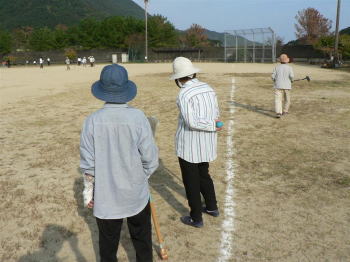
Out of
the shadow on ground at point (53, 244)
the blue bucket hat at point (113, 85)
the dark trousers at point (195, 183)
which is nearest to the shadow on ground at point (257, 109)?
the dark trousers at point (195, 183)

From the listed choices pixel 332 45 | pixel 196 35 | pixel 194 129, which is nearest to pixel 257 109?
pixel 194 129

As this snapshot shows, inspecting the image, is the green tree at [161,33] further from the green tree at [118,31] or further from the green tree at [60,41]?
the green tree at [60,41]

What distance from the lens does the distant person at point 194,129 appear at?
3.31 m

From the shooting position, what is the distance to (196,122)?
10.9 ft

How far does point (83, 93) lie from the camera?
15141 millimetres

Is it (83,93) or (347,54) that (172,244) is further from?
(347,54)

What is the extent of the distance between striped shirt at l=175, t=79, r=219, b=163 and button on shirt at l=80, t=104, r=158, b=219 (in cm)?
89

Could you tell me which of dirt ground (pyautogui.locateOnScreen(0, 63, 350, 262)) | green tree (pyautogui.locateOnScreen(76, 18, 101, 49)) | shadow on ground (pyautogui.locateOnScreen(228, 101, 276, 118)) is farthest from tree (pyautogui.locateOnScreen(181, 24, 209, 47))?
dirt ground (pyautogui.locateOnScreen(0, 63, 350, 262))

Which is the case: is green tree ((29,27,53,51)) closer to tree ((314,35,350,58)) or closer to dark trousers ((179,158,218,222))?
tree ((314,35,350,58))

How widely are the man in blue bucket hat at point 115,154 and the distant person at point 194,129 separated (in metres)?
0.90

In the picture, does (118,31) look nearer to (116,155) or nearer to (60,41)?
(60,41)

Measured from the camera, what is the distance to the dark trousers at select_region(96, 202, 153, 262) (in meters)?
2.57

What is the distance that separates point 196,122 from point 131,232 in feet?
3.98

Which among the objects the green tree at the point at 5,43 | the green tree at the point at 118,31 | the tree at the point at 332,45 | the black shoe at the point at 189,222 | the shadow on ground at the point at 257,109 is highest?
the green tree at the point at 118,31
